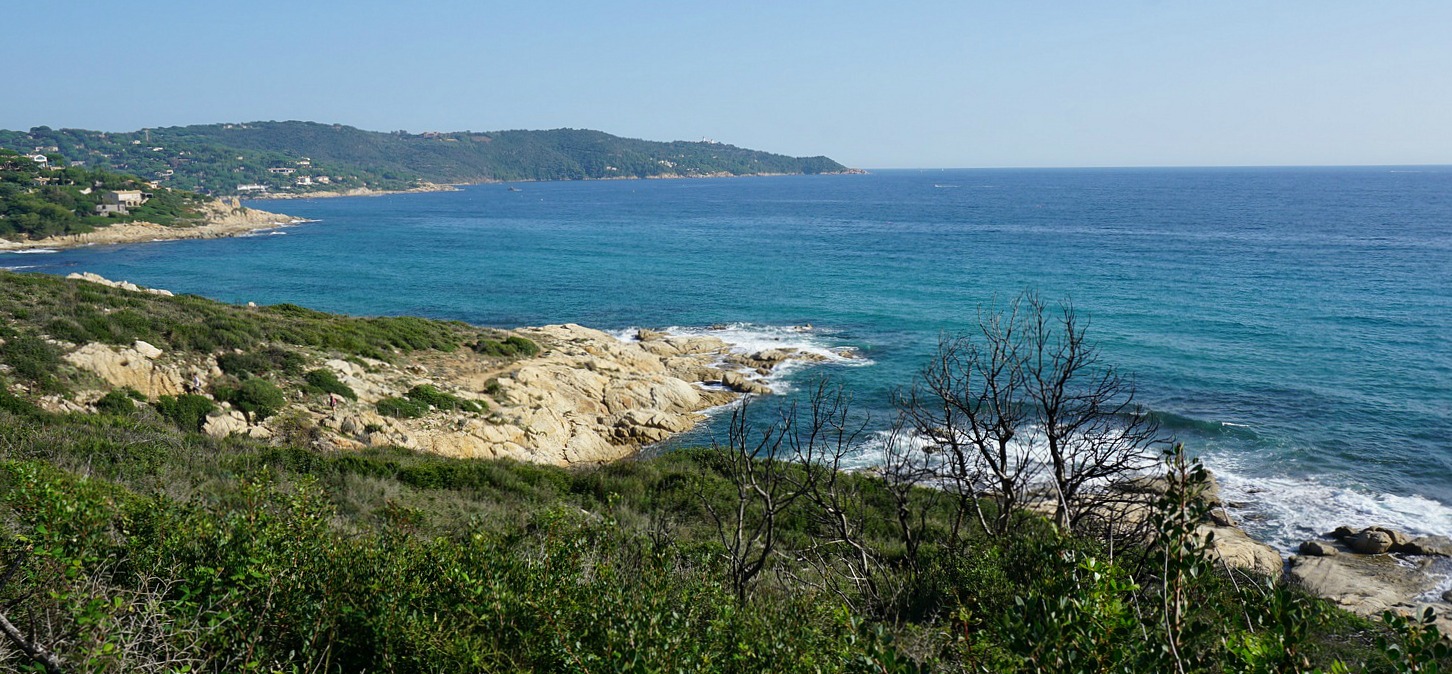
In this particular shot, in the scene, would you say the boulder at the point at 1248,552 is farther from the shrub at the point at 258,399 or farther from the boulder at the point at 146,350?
the boulder at the point at 146,350

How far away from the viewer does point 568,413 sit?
90.2 ft

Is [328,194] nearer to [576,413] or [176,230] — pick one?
[176,230]

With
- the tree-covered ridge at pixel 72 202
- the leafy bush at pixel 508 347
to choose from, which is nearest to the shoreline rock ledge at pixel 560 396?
the leafy bush at pixel 508 347

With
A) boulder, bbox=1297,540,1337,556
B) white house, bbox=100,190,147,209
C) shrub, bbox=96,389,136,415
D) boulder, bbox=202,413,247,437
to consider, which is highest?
white house, bbox=100,190,147,209

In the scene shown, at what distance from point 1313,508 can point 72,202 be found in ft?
363

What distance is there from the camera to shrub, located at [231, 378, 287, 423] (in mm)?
21969

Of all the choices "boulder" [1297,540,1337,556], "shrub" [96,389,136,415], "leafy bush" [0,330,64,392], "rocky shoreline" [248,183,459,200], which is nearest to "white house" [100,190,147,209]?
"rocky shoreline" [248,183,459,200]

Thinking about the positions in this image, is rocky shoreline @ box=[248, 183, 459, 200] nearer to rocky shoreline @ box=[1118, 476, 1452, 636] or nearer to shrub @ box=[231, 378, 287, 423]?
shrub @ box=[231, 378, 287, 423]

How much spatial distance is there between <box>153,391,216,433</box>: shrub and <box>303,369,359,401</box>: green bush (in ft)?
9.66

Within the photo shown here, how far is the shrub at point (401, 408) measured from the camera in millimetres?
23997

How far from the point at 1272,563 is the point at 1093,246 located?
5557 cm

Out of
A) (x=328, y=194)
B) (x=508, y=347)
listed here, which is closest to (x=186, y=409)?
(x=508, y=347)

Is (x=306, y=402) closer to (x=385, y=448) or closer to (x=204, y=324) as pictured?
(x=385, y=448)

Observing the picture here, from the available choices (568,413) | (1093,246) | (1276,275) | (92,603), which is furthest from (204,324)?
(1093,246)
